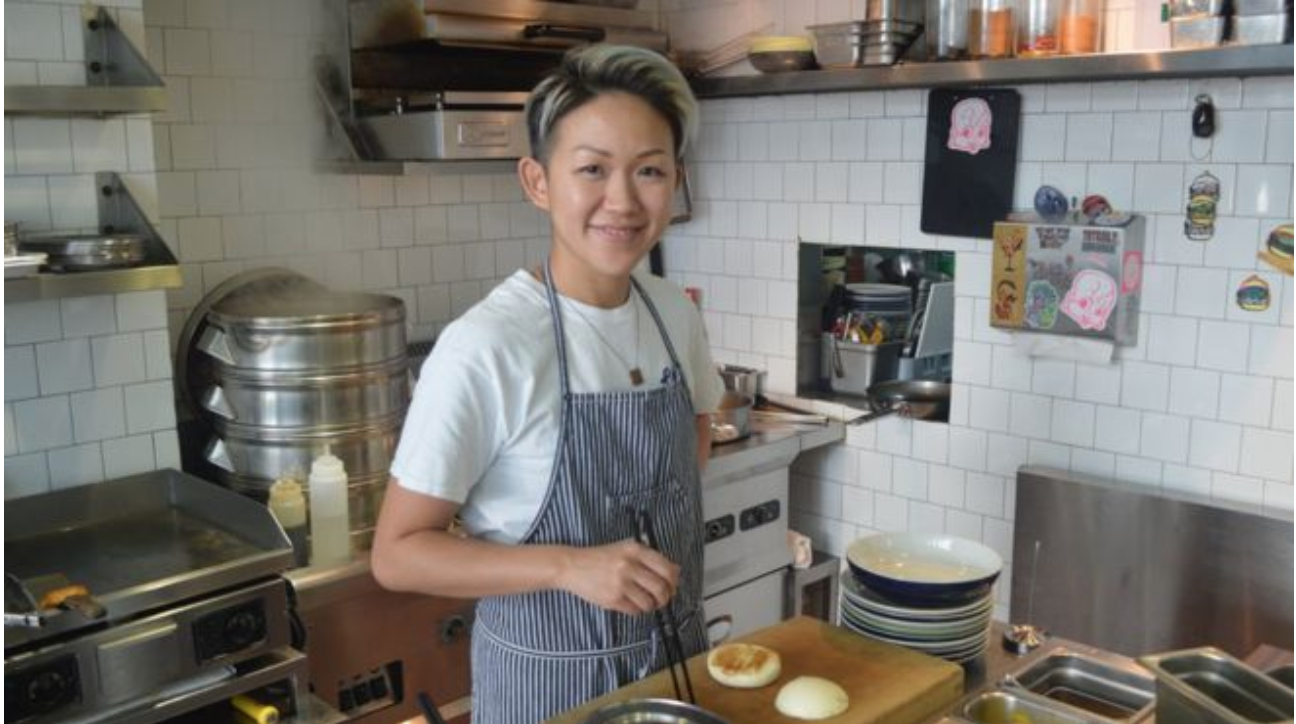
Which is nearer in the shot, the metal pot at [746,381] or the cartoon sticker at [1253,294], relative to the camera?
the cartoon sticker at [1253,294]

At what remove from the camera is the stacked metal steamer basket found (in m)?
2.66

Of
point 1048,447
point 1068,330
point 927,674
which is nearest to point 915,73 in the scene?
point 1068,330

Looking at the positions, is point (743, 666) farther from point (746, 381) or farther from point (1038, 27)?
point (746, 381)

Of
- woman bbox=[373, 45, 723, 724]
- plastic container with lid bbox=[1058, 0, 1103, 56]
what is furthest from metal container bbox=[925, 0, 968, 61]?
woman bbox=[373, 45, 723, 724]

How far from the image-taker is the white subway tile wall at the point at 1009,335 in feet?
8.87

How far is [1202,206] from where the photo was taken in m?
2.73

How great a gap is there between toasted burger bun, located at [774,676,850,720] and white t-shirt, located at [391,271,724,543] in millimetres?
441

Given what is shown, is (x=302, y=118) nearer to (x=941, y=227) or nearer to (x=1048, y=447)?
(x=941, y=227)

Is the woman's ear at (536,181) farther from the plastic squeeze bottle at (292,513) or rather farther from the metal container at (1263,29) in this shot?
the metal container at (1263,29)

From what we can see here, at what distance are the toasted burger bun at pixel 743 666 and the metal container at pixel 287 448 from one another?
4.49 ft

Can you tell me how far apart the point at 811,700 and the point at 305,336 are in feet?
5.22

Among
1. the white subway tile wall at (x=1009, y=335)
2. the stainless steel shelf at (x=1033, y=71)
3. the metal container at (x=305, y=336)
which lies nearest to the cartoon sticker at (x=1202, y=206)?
the white subway tile wall at (x=1009, y=335)

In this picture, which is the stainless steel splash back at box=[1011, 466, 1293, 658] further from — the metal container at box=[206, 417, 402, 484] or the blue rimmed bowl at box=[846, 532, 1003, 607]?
the metal container at box=[206, 417, 402, 484]

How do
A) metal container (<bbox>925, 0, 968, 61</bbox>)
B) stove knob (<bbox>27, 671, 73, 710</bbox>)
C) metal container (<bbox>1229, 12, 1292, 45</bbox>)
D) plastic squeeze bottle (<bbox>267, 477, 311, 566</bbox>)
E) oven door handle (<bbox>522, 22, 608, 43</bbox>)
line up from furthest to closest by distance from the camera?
oven door handle (<bbox>522, 22, 608, 43</bbox>)
metal container (<bbox>925, 0, 968, 61</bbox>)
plastic squeeze bottle (<bbox>267, 477, 311, 566</bbox>)
metal container (<bbox>1229, 12, 1292, 45</bbox>)
stove knob (<bbox>27, 671, 73, 710</bbox>)
